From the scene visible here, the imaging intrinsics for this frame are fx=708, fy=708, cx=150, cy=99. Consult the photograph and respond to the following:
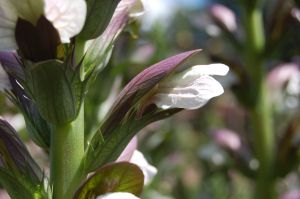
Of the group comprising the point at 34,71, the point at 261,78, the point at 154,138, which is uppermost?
the point at 34,71

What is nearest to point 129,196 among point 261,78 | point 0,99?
point 0,99

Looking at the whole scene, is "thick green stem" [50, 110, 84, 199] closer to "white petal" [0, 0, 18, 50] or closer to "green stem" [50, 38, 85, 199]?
"green stem" [50, 38, 85, 199]

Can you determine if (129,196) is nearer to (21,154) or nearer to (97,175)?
(97,175)

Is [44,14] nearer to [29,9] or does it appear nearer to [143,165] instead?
[29,9]

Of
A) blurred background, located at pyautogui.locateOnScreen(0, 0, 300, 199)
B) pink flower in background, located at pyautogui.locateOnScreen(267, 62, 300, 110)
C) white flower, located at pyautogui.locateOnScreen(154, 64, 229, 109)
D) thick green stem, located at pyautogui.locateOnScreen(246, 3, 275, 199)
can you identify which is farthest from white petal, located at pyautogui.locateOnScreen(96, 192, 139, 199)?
pink flower in background, located at pyautogui.locateOnScreen(267, 62, 300, 110)

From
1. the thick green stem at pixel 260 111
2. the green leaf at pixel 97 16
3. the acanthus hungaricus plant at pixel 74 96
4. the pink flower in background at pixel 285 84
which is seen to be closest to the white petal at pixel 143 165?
the acanthus hungaricus plant at pixel 74 96

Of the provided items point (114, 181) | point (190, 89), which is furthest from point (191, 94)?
point (114, 181)

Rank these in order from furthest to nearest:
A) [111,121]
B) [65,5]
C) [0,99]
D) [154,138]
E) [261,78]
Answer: [154,138], [261,78], [0,99], [111,121], [65,5]
